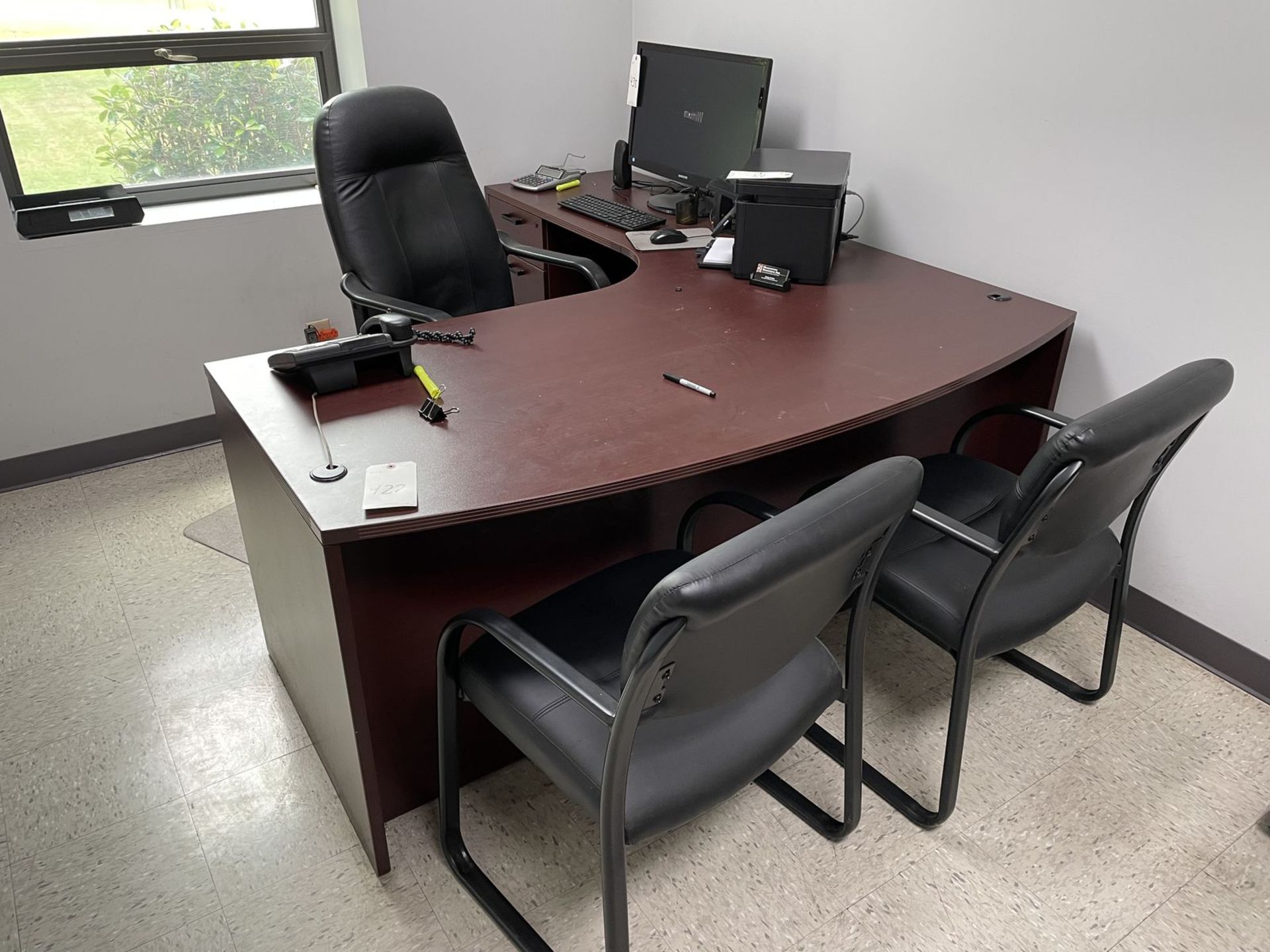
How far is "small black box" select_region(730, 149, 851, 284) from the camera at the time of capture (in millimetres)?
2289

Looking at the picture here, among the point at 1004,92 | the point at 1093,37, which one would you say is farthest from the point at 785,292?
the point at 1093,37

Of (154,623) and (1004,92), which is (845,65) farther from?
(154,623)

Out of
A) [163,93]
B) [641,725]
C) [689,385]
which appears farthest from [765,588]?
[163,93]

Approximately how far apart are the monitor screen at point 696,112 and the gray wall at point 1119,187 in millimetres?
279

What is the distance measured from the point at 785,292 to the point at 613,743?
4.80 ft

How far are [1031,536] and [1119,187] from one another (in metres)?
1.11

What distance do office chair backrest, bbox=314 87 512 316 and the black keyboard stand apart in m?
0.37

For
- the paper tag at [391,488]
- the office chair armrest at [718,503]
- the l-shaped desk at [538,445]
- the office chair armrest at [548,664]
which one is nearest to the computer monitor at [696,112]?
the l-shaped desk at [538,445]

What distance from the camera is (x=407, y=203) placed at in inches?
102

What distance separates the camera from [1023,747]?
203 centimetres

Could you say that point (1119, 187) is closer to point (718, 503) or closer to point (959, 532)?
point (959, 532)

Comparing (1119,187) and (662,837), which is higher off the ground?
(1119,187)

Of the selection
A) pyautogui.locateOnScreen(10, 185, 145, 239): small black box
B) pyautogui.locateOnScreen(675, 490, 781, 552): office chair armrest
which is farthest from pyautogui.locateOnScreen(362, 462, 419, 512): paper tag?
pyautogui.locateOnScreen(10, 185, 145, 239): small black box

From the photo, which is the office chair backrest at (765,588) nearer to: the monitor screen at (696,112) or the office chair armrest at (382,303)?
the office chair armrest at (382,303)
